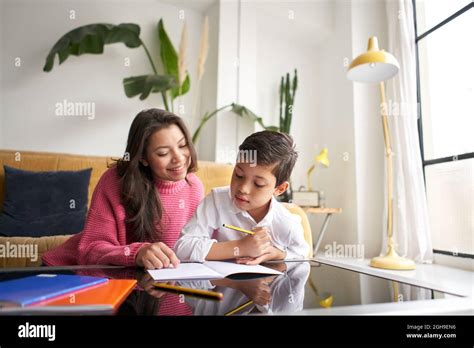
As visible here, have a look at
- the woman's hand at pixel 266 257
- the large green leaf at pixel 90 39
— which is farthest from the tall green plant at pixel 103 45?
the woman's hand at pixel 266 257

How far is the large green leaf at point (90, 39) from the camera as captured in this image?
2684mm

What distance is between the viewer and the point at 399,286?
57 centimetres

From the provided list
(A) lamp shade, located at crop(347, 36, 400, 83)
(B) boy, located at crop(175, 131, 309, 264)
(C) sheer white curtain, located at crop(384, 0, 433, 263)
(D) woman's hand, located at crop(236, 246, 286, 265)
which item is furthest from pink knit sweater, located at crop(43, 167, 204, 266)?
(C) sheer white curtain, located at crop(384, 0, 433, 263)

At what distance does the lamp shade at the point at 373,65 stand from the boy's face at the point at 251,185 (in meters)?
1.77

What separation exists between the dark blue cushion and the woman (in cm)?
94

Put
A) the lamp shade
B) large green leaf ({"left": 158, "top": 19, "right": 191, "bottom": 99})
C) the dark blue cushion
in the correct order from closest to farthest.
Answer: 1. the dark blue cushion
2. the lamp shade
3. large green leaf ({"left": 158, "top": 19, "right": 191, "bottom": 99})

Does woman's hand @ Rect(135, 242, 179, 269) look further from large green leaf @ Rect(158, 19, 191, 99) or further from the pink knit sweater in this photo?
large green leaf @ Rect(158, 19, 191, 99)

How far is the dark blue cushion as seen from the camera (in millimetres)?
1896

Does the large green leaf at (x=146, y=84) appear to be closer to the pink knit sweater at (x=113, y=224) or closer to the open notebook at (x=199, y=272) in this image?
the pink knit sweater at (x=113, y=224)

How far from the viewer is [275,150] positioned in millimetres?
955

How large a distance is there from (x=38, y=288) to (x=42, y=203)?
1.77 meters
